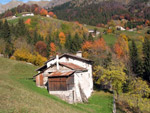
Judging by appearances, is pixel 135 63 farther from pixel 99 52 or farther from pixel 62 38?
pixel 62 38

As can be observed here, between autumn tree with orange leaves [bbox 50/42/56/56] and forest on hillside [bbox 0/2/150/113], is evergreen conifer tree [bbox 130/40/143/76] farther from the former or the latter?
autumn tree with orange leaves [bbox 50/42/56/56]

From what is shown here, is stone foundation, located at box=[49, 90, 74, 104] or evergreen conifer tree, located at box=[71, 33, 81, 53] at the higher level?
evergreen conifer tree, located at box=[71, 33, 81, 53]

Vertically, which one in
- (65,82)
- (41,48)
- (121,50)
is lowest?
(65,82)

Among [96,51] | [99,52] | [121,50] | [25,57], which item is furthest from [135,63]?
[25,57]

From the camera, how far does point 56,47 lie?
8144 centimetres

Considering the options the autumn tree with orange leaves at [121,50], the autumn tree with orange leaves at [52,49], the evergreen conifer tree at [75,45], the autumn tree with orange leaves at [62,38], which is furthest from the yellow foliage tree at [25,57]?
the autumn tree with orange leaves at [121,50]

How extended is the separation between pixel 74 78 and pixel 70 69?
183cm

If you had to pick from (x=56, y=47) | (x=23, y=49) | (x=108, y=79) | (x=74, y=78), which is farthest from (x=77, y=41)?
(x=74, y=78)

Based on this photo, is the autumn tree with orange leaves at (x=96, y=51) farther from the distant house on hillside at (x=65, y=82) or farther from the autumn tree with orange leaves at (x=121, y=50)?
the distant house on hillside at (x=65, y=82)

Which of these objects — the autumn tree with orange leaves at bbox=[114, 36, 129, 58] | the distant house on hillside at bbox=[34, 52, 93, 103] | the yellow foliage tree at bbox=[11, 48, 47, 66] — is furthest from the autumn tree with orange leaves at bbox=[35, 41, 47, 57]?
the distant house on hillside at bbox=[34, 52, 93, 103]

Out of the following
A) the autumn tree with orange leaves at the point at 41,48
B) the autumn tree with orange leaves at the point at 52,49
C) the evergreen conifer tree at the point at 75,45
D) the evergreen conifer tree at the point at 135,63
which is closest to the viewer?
the evergreen conifer tree at the point at 135,63

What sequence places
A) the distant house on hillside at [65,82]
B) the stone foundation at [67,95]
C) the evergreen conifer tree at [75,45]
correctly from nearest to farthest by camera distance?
the stone foundation at [67,95] → the distant house on hillside at [65,82] → the evergreen conifer tree at [75,45]

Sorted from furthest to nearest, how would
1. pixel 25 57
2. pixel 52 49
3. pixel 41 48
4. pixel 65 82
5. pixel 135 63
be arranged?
pixel 52 49 < pixel 41 48 < pixel 135 63 < pixel 25 57 < pixel 65 82

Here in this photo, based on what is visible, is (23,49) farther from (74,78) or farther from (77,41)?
(74,78)
